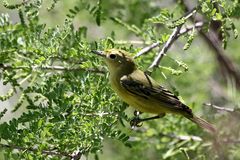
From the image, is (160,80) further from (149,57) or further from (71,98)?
(71,98)

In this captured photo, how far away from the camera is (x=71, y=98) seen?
319 centimetres

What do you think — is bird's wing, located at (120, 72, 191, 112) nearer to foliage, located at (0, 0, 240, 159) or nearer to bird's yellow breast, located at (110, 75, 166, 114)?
bird's yellow breast, located at (110, 75, 166, 114)

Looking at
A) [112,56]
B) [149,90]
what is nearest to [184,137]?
[149,90]

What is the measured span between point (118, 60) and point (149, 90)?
32 cm

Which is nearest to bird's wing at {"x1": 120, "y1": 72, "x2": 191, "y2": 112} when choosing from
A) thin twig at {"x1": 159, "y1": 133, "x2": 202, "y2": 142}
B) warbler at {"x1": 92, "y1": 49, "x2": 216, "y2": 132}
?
warbler at {"x1": 92, "y1": 49, "x2": 216, "y2": 132}

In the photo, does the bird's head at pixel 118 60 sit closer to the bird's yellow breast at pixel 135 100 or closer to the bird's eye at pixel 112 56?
the bird's eye at pixel 112 56

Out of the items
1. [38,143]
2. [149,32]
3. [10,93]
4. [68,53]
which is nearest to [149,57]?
[149,32]

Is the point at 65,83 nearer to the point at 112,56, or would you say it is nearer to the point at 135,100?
the point at 112,56

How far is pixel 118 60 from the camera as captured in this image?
4.00 m

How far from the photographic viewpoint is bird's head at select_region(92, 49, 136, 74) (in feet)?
12.6

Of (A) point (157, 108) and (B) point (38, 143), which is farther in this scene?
(A) point (157, 108)

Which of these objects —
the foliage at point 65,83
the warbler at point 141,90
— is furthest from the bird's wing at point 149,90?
the foliage at point 65,83

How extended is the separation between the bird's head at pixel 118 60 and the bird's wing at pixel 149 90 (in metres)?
0.07

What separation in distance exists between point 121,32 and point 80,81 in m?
3.04
